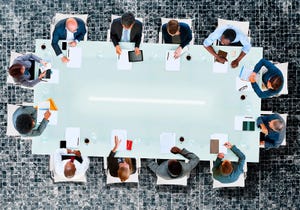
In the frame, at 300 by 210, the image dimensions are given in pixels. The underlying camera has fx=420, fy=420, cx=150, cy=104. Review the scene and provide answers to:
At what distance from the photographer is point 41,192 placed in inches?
218

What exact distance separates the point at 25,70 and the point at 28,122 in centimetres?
62

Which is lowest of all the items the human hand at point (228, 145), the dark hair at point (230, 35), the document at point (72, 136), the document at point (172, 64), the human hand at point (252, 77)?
the human hand at point (228, 145)

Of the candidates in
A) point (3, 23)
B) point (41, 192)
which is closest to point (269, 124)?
point (41, 192)

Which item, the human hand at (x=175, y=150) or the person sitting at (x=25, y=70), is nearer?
the person sitting at (x=25, y=70)

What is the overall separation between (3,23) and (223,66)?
295cm

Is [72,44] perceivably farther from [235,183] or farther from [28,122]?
[235,183]

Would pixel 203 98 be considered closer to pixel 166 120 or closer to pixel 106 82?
pixel 166 120

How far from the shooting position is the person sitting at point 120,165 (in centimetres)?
475

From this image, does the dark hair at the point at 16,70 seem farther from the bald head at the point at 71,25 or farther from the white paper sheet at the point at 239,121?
the white paper sheet at the point at 239,121

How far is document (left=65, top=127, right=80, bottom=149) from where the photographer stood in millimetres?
4742

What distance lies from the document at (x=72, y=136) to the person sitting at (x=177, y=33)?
4.79 ft

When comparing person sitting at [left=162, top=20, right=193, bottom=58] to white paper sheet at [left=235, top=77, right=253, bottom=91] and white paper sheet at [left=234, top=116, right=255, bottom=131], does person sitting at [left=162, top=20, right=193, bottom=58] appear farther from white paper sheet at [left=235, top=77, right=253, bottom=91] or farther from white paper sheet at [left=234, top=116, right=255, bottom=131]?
white paper sheet at [left=234, top=116, right=255, bottom=131]

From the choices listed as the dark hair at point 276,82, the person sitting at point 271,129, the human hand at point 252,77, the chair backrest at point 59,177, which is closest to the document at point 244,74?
the human hand at point 252,77

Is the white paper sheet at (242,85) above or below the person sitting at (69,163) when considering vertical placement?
above
